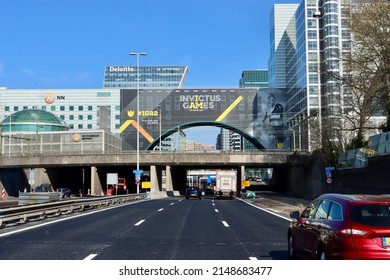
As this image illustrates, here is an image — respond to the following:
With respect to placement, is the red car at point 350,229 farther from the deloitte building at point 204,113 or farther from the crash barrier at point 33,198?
the deloitte building at point 204,113

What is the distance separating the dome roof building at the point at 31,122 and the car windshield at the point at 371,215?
113030 mm

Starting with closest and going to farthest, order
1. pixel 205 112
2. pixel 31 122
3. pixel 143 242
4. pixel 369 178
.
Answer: pixel 143 242
pixel 369 178
pixel 205 112
pixel 31 122

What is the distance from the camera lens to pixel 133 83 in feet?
650

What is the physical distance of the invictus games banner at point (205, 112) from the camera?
11169 cm

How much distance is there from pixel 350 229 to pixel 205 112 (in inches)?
4217

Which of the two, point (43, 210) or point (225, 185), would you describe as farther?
point (225, 185)

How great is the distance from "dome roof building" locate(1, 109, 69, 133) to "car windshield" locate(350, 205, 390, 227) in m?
113

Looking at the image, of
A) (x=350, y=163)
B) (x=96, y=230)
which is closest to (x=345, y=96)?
(x=350, y=163)

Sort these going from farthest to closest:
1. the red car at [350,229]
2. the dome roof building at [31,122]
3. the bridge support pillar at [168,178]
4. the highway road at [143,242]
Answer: the dome roof building at [31,122] → the bridge support pillar at [168,178] → the highway road at [143,242] → the red car at [350,229]

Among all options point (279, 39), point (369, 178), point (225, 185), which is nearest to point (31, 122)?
point (225, 185)

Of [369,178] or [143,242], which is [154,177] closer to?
[369,178]

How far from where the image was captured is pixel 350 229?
271 inches

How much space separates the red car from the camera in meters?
6.75

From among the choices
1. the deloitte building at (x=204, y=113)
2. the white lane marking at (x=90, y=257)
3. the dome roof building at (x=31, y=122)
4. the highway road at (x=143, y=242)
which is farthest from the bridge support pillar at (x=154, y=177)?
the white lane marking at (x=90, y=257)
